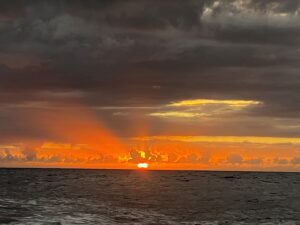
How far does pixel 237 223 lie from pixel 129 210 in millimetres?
14413

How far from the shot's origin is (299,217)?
49594mm

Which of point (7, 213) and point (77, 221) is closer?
point (77, 221)

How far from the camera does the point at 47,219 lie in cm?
3956

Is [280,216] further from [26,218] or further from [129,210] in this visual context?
[26,218]

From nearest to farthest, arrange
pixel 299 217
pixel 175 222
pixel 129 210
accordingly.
A: pixel 175 222 → pixel 299 217 → pixel 129 210

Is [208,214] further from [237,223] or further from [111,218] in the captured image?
[111,218]

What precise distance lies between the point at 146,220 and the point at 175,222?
2767mm

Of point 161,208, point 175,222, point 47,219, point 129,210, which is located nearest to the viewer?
point 47,219

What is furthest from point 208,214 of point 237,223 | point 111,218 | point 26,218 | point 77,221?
point 26,218

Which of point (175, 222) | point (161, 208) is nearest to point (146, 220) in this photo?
point (175, 222)

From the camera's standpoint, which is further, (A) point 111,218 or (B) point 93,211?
(B) point 93,211

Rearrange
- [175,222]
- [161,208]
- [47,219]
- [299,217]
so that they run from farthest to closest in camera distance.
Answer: [161,208] < [299,217] < [175,222] < [47,219]

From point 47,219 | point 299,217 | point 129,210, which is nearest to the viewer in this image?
point 47,219

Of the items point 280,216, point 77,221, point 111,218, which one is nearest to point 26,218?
point 77,221
